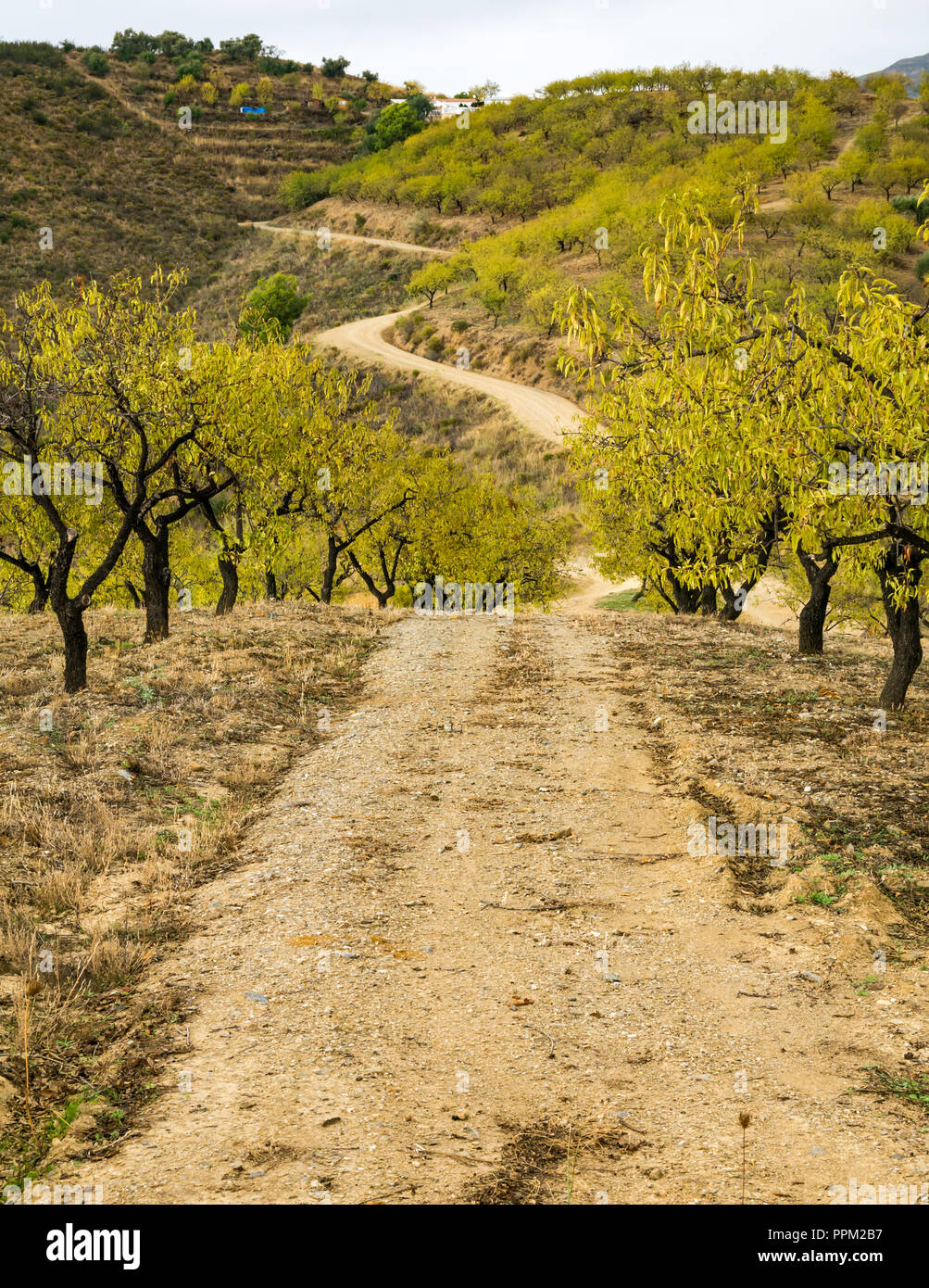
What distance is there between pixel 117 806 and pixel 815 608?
1488 centimetres

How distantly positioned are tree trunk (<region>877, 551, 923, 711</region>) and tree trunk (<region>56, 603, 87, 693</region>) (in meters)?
13.9

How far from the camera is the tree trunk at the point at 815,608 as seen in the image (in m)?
18.5

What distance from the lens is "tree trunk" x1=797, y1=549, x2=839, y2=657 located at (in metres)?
18.5

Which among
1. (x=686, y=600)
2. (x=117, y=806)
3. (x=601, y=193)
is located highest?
(x=601, y=193)

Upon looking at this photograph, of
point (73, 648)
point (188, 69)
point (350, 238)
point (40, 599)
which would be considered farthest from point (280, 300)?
point (188, 69)

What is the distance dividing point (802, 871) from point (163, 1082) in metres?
6.69

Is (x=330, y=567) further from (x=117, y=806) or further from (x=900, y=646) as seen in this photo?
(x=117, y=806)

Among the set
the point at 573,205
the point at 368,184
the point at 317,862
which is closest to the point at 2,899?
the point at 317,862

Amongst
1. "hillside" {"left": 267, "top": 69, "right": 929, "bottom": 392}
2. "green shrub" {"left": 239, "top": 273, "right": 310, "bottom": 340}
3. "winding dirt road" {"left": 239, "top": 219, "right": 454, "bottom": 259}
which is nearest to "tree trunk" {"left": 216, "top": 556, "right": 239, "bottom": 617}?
"hillside" {"left": 267, "top": 69, "right": 929, "bottom": 392}

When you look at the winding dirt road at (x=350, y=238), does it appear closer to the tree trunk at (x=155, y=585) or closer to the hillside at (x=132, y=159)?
the hillside at (x=132, y=159)

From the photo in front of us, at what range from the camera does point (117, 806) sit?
11258mm

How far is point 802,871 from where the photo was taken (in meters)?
9.59

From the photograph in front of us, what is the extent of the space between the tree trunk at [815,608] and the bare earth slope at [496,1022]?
8234 millimetres
